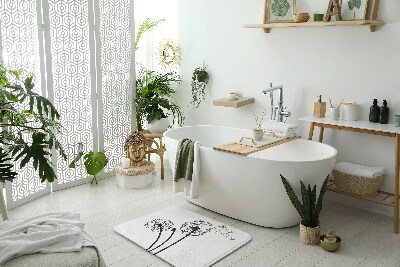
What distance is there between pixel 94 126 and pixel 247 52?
1.87 meters

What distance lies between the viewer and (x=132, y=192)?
459 centimetres

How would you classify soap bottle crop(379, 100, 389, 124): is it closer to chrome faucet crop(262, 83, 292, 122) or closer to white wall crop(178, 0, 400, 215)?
white wall crop(178, 0, 400, 215)

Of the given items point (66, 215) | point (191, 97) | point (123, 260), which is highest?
point (191, 97)

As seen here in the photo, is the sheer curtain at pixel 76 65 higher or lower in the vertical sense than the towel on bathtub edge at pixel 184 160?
higher

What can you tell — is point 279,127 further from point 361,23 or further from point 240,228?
point 361,23

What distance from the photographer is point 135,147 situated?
472cm

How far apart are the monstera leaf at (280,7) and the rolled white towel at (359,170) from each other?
5.21 ft

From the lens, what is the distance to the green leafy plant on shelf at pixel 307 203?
11.0 feet

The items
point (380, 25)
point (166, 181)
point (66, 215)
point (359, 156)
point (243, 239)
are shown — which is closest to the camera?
point (66, 215)

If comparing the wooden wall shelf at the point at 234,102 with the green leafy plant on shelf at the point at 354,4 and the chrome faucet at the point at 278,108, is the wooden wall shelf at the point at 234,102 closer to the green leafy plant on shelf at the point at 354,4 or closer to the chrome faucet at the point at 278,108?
the chrome faucet at the point at 278,108

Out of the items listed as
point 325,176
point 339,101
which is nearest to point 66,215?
point 325,176

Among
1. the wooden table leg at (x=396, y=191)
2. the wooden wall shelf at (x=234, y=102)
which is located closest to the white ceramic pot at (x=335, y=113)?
the wooden table leg at (x=396, y=191)

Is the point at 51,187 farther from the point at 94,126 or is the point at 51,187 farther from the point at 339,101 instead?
the point at 339,101

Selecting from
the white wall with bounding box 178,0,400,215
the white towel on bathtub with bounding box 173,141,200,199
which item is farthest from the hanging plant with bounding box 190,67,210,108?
the white towel on bathtub with bounding box 173,141,200,199
